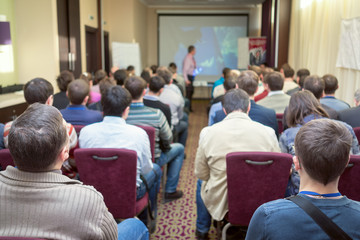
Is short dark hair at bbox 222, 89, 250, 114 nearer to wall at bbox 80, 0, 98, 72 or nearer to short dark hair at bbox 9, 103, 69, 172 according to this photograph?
short dark hair at bbox 9, 103, 69, 172

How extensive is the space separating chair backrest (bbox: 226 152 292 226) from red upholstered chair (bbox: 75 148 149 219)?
58 cm

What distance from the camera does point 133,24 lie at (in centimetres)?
997

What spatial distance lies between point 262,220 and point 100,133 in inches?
56.1

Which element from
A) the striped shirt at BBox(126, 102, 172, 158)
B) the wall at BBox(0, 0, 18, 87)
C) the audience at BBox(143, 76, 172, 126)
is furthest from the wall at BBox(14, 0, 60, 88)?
the striped shirt at BBox(126, 102, 172, 158)

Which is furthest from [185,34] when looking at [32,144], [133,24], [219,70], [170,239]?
[32,144]

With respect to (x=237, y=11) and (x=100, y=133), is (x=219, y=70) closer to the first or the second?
(x=237, y=11)

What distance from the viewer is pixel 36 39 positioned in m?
6.14

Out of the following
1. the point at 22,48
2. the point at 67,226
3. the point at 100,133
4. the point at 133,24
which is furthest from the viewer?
the point at 133,24

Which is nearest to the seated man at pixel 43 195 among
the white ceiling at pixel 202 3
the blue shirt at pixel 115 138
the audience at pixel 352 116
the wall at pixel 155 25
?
the blue shirt at pixel 115 138

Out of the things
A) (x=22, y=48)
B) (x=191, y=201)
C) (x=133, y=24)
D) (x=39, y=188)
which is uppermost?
(x=133, y=24)

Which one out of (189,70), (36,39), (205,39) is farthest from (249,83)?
(205,39)

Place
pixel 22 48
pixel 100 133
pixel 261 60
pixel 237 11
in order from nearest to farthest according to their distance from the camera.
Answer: pixel 100 133, pixel 22 48, pixel 261 60, pixel 237 11

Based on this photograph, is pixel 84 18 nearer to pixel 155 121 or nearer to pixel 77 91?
pixel 77 91

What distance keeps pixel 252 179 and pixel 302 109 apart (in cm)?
72
